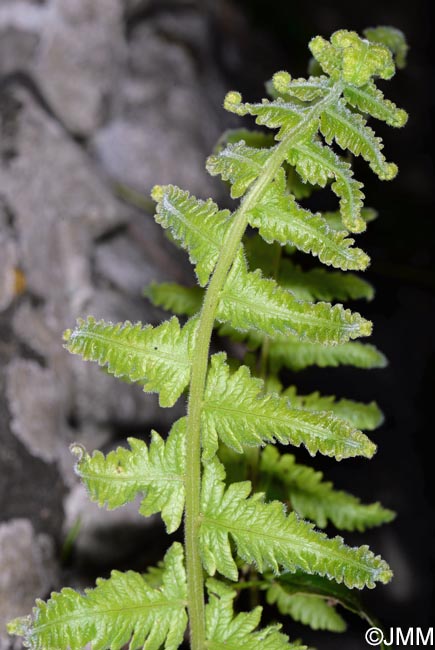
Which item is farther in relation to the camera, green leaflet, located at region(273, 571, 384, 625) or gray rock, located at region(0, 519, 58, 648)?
gray rock, located at region(0, 519, 58, 648)

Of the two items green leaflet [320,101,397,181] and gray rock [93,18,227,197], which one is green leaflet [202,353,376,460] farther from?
gray rock [93,18,227,197]

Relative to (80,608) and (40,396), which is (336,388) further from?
(80,608)

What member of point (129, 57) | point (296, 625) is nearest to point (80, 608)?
point (296, 625)

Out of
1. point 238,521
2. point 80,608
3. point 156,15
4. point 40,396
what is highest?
point 156,15

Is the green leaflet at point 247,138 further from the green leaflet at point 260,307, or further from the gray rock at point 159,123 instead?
the gray rock at point 159,123

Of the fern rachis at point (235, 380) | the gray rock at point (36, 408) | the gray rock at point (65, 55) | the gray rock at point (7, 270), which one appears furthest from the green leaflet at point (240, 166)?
the gray rock at point (65, 55)

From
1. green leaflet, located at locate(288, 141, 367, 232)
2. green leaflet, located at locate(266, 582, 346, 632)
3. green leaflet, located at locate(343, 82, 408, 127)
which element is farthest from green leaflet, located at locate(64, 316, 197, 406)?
green leaflet, located at locate(266, 582, 346, 632)
